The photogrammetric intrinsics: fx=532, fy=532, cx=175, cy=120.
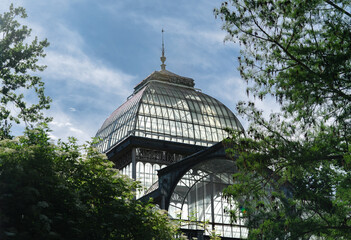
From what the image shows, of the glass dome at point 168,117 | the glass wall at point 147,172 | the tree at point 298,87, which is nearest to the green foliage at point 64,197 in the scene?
the tree at point 298,87

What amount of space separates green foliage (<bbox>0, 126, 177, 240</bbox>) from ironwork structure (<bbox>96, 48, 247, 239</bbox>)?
64.0ft

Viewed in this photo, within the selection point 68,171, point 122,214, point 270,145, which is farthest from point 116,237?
point 270,145

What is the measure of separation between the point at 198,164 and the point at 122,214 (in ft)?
78.6

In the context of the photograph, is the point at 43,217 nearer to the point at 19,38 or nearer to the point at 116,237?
the point at 116,237

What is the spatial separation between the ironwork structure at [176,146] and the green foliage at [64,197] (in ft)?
64.0

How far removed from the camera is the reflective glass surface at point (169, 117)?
2179 inches

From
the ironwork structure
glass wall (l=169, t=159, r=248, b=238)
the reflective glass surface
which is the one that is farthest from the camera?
the reflective glass surface

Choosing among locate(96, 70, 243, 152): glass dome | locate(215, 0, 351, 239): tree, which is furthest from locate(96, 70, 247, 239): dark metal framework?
locate(215, 0, 351, 239): tree

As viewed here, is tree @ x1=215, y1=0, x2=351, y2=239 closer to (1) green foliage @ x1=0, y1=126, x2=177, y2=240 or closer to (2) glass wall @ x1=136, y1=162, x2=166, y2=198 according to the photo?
(1) green foliage @ x1=0, y1=126, x2=177, y2=240

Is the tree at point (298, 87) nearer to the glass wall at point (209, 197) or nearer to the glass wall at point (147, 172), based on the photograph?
the glass wall at point (209, 197)

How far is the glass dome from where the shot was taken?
182ft

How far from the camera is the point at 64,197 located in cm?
1714

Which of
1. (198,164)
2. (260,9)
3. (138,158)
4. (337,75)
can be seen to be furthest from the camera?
(138,158)

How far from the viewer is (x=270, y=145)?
20031 mm
